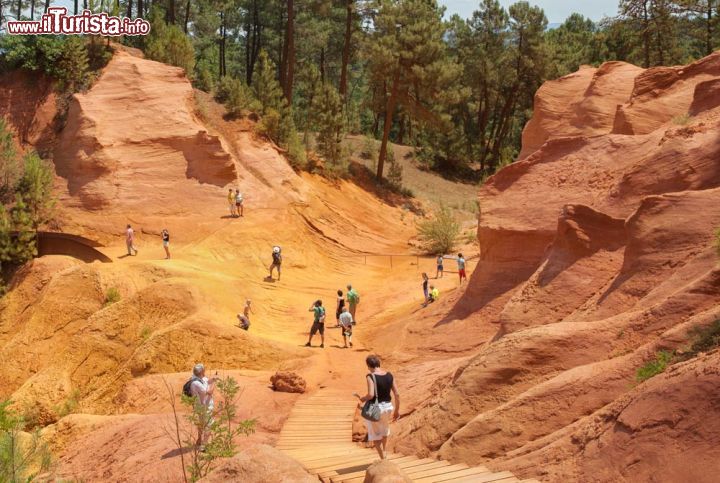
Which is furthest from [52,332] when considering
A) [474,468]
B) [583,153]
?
[474,468]

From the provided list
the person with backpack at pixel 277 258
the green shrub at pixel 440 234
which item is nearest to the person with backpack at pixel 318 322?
the person with backpack at pixel 277 258

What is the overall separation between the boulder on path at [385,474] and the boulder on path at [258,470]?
2.26ft

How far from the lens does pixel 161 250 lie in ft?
85.6

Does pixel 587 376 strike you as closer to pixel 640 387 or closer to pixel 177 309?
pixel 640 387

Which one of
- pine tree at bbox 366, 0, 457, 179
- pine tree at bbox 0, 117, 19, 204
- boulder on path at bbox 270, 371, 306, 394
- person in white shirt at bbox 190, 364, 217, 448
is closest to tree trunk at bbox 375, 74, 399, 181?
pine tree at bbox 366, 0, 457, 179

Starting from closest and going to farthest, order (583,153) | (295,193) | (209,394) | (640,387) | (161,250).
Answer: (640,387)
(209,394)
(583,153)
(161,250)
(295,193)

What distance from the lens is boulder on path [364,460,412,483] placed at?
19.7ft

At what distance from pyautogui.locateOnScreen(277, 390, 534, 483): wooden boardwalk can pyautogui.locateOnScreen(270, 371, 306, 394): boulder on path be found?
15.1 inches

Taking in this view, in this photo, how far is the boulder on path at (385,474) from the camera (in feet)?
19.7

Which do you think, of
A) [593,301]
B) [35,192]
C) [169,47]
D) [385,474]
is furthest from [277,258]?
[385,474]

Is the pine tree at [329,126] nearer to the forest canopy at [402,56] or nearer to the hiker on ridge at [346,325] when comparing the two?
the forest canopy at [402,56]

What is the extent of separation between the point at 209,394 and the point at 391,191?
30430 millimetres

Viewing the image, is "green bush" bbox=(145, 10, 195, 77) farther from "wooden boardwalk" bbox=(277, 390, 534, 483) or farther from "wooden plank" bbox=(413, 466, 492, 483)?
"wooden plank" bbox=(413, 466, 492, 483)

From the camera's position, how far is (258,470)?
6.70 meters
